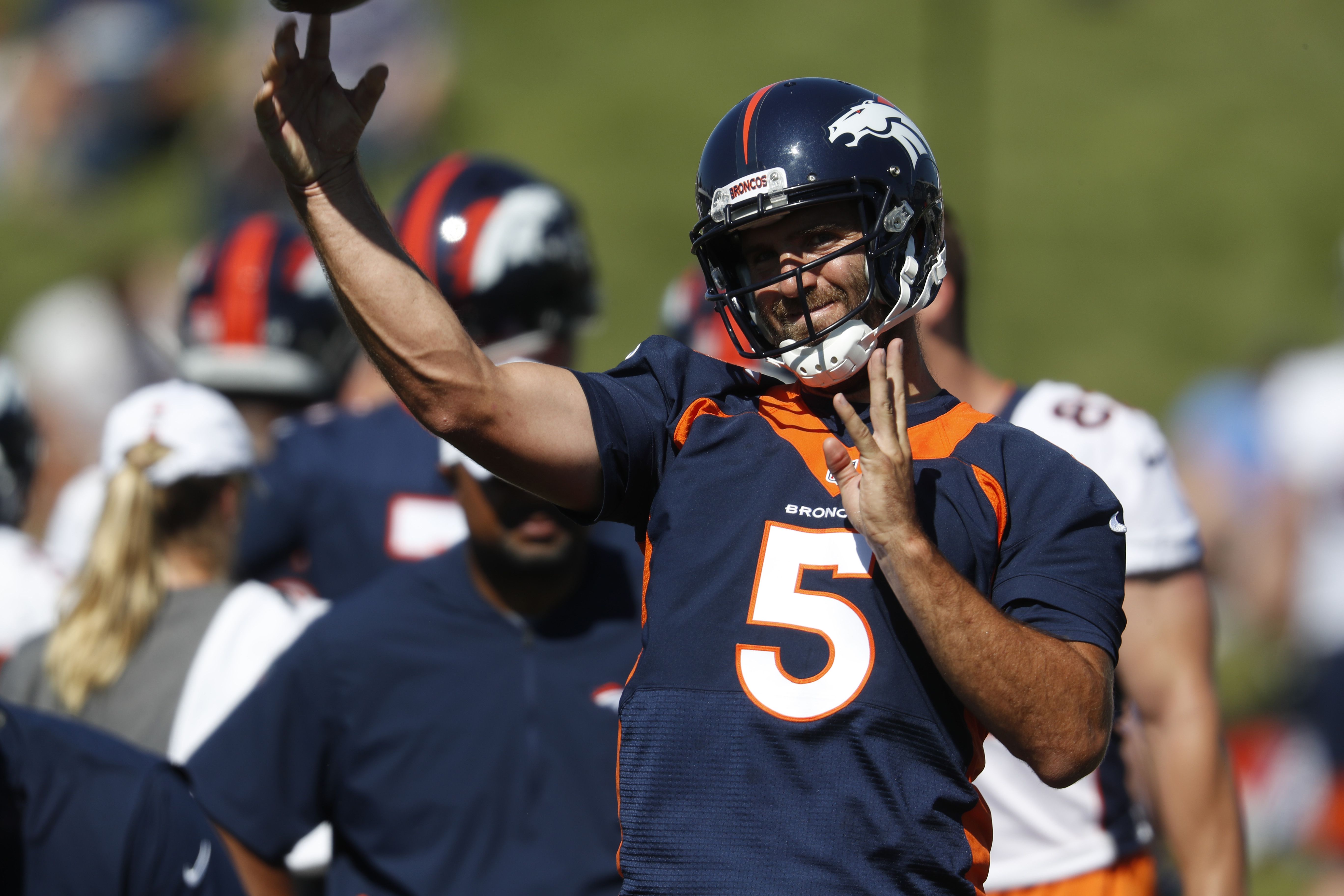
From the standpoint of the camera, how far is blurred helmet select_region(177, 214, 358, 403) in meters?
6.17

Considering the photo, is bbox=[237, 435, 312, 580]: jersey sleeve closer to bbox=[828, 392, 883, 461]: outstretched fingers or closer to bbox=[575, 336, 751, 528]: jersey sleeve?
bbox=[575, 336, 751, 528]: jersey sleeve

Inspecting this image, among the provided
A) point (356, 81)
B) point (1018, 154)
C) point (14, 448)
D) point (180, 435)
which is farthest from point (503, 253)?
point (1018, 154)

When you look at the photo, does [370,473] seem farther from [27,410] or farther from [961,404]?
[961,404]

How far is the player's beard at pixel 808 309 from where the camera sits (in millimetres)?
2449

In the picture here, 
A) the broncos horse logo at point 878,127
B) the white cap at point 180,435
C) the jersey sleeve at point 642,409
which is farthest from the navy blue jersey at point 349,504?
the broncos horse logo at point 878,127

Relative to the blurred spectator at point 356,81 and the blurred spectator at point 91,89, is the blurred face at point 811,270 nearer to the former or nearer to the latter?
the blurred spectator at point 356,81

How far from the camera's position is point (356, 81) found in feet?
42.0

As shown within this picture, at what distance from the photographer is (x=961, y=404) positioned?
256cm

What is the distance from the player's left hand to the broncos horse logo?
414 mm

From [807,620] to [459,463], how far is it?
1713 mm

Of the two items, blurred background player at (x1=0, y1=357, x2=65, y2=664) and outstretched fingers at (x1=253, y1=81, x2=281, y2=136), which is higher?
outstretched fingers at (x1=253, y1=81, x2=281, y2=136)

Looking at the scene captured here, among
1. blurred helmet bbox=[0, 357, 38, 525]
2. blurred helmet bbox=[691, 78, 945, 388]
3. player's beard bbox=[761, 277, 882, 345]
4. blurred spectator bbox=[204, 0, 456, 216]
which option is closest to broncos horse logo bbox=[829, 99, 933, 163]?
blurred helmet bbox=[691, 78, 945, 388]

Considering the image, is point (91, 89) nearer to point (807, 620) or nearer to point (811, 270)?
point (811, 270)

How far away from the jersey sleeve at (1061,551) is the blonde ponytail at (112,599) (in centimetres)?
253
